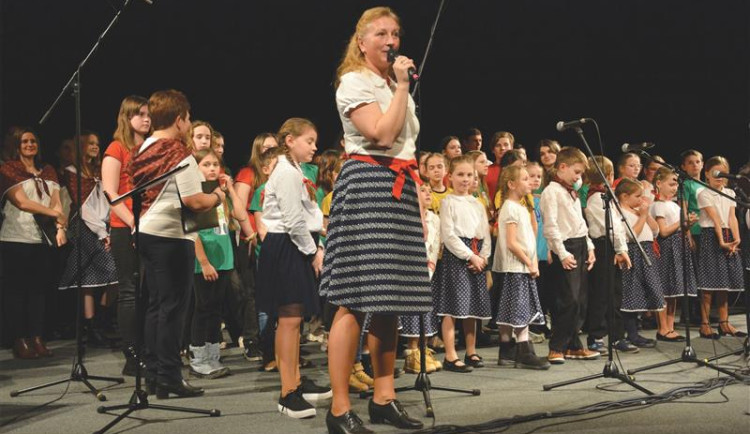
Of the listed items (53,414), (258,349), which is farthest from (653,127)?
(53,414)

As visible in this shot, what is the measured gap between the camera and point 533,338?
5.65m

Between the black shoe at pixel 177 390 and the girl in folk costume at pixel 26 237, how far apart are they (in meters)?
1.98

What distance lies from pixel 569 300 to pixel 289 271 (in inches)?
84.3

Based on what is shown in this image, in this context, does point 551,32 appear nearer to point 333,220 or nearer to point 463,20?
point 463,20

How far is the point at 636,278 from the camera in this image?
5.46 meters

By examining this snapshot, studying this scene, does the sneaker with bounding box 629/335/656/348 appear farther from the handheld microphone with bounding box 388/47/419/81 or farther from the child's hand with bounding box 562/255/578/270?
the handheld microphone with bounding box 388/47/419/81

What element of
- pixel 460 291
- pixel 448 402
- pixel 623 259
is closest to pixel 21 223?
pixel 460 291

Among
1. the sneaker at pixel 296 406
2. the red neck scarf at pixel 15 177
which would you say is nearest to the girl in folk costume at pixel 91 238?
the red neck scarf at pixel 15 177

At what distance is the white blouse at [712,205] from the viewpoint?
6.14 metres

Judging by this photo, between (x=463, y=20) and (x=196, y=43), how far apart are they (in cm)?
298

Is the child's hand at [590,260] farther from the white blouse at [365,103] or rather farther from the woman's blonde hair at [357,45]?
the woman's blonde hair at [357,45]

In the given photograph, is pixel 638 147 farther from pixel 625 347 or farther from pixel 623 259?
pixel 625 347

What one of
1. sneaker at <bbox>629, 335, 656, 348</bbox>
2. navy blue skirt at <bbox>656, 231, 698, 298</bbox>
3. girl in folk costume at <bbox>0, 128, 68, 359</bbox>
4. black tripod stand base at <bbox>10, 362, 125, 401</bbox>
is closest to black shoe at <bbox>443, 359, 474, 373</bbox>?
sneaker at <bbox>629, 335, 656, 348</bbox>

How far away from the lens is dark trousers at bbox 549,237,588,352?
4.74 metres
